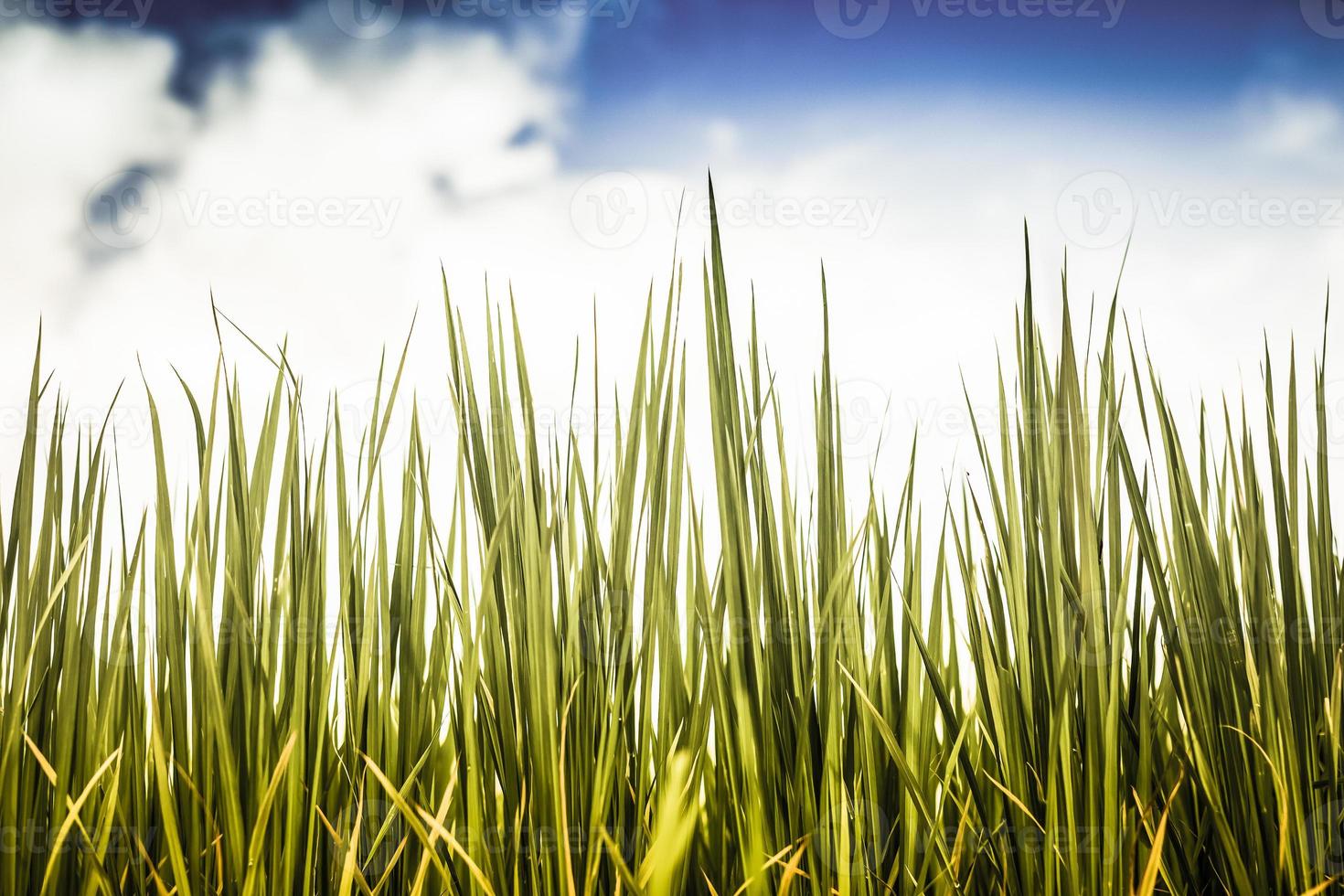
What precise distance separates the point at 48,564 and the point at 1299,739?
1.57 m

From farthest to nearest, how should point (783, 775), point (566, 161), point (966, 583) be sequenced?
point (566, 161), point (966, 583), point (783, 775)

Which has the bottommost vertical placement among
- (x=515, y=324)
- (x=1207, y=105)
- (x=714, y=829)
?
(x=714, y=829)

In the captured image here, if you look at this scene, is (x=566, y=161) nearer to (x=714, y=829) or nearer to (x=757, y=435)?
(x=757, y=435)

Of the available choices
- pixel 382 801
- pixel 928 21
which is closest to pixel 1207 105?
pixel 928 21

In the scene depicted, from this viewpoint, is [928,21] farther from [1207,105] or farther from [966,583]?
[966,583]

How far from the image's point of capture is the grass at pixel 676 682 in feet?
2.38

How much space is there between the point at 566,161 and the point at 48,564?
3.38 ft

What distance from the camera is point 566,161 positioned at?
133 centimetres

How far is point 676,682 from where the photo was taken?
796 mm

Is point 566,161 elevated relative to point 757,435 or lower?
elevated

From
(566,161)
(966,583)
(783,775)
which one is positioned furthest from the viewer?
(566,161)

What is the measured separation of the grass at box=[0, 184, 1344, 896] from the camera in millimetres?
725

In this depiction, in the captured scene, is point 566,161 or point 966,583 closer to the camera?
point 966,583

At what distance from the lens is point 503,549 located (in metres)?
0.77
